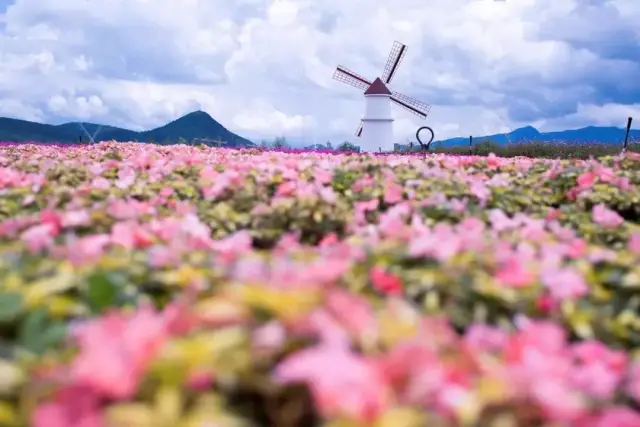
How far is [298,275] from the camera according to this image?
5.58ft

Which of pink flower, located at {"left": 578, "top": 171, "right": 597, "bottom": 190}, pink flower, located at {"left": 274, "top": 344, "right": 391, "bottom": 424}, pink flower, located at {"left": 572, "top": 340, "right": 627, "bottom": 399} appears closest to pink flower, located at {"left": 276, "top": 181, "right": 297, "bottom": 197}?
pink flower, located at {"left": 578, "top": 171, "right": 597, "bottom": 190}

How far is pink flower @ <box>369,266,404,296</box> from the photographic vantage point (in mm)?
1841

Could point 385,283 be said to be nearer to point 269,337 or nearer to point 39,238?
point 269,337

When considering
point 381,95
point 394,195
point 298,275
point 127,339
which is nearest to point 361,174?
point 394,195

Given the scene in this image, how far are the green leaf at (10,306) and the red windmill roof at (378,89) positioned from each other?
1157 inches

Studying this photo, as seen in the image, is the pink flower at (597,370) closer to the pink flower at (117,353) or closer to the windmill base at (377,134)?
the pink flower at (117,353)

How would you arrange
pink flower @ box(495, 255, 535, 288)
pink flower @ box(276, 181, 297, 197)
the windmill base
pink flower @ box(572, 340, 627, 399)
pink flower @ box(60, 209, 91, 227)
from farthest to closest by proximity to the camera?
the windmill base, pink flower @ box(276, 181, 297, 197), pink flower @ box(60, 209, 91, 227), pink flower @ box(495, 255, 535, 288), pink flower @ box(572, 340, 627, 399)

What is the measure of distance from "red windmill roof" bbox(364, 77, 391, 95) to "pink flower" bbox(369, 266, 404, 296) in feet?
95.3

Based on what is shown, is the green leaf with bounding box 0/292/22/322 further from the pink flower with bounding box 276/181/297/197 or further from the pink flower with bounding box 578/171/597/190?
the pink flower with bounding box 578/171/597/190

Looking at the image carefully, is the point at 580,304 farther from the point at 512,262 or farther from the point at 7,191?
the point at 7,191

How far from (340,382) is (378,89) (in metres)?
29.9

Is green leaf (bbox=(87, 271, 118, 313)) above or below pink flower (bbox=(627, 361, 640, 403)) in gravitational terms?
above

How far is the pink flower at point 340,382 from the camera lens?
1.15m

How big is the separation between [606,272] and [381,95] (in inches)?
→ 1125
